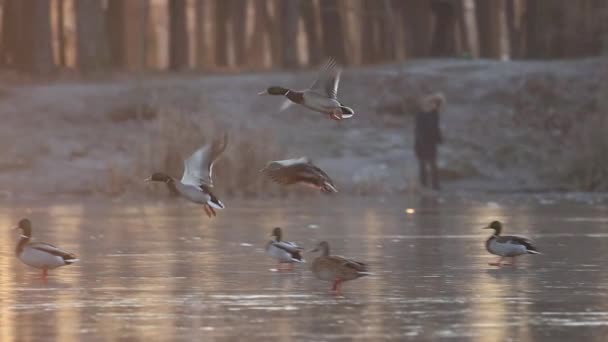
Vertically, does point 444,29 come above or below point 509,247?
above

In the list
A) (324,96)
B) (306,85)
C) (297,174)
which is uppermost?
(324,96)

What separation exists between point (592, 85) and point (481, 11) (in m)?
9.82

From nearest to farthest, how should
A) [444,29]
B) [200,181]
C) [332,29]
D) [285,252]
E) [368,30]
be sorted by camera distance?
1. [200,181]
2. [285,252]
3. [444,29]
4. [332,29]
5. [368,30]

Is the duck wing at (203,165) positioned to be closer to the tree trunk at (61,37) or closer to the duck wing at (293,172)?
the duck wing at (293,172)

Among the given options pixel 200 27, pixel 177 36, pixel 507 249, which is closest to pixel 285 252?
pixel 507 249

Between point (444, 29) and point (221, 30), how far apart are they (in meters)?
7.11

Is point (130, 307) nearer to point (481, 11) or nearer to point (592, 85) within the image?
point (592, 85)

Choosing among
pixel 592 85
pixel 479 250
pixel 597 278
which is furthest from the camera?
pixel 592 85

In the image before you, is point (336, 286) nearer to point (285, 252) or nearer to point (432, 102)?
point (285, 252)

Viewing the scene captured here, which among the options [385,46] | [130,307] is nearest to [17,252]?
[130,307]

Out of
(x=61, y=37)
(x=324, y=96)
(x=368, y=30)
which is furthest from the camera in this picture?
(x=368, y=30)

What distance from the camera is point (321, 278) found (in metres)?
15.8

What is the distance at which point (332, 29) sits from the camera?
5269 centimetres

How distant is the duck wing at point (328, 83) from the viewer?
51.3 ft
